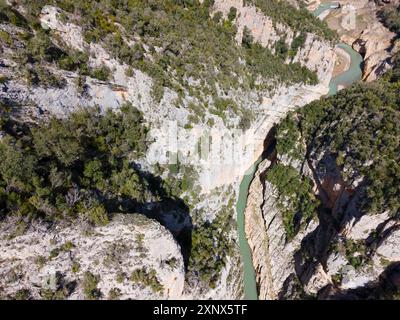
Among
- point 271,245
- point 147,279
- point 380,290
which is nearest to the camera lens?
point 147,279

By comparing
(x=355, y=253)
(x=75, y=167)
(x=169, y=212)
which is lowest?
(x=169, y=212)

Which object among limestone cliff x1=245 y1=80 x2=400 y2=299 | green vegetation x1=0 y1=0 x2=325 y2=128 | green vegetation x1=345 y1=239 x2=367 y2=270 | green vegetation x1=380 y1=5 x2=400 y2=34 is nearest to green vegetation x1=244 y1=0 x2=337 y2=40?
green vegetation x1=0 y1=0 x2=325 y2=128

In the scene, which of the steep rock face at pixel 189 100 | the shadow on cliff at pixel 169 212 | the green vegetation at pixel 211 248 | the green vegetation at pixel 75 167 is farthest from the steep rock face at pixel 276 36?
the green vegetation at pixel 211 248

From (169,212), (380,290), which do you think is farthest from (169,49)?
(380,290)

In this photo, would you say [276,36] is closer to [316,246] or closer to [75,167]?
[316,246]

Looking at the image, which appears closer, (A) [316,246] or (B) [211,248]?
(B) [211,248]

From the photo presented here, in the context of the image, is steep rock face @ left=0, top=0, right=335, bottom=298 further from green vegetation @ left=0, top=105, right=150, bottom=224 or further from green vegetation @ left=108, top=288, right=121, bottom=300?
green vegetation @ left=0, top=105, right=150, bottom=224

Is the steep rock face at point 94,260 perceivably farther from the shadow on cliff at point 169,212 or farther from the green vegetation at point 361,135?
the green vegetation at point 361,135
